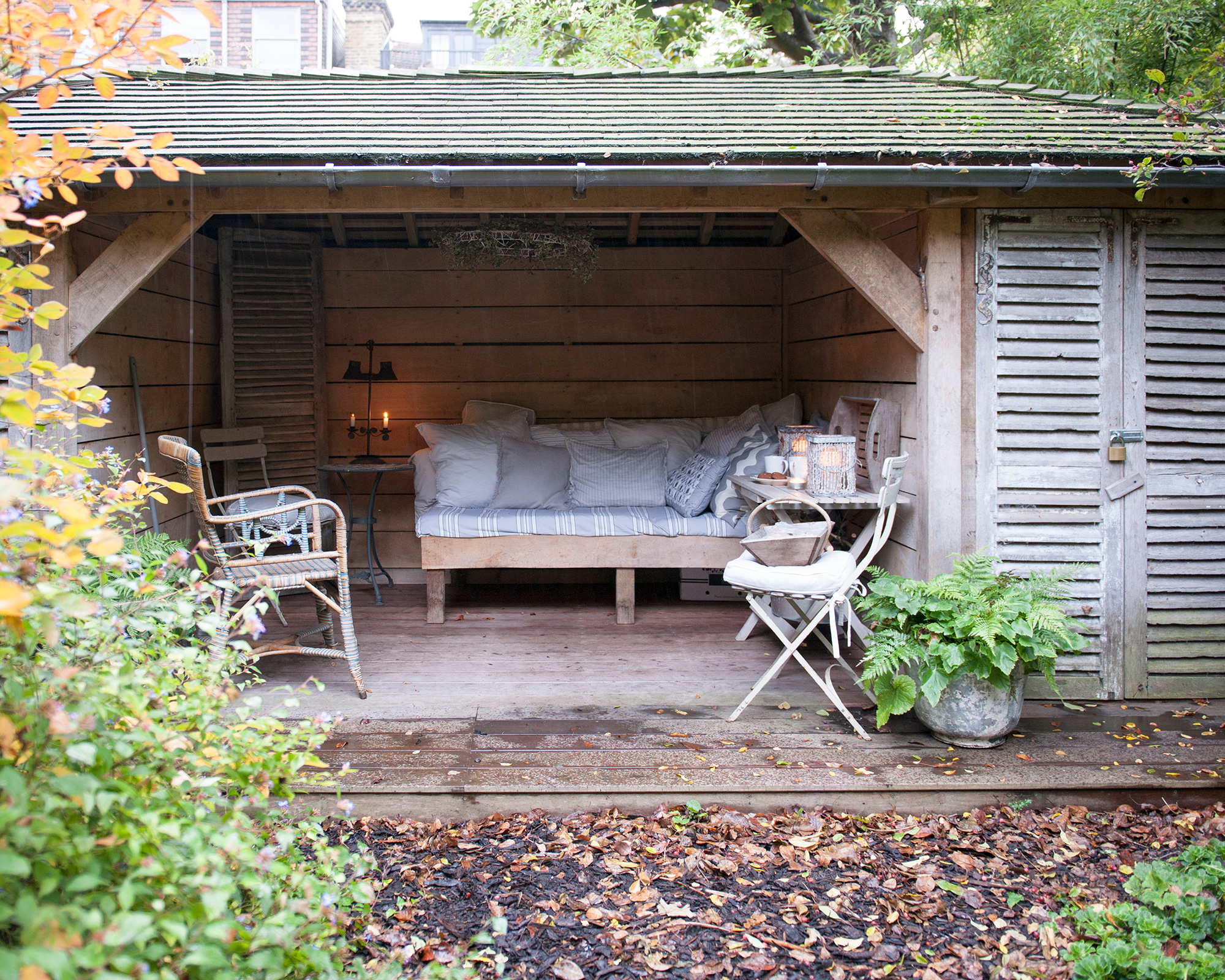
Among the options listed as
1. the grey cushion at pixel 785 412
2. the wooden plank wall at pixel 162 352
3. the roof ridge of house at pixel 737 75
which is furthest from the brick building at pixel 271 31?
the grey cushion at pixel 785 412

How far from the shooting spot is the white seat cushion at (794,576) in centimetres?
375

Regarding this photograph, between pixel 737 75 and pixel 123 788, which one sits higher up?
pixel 737 75

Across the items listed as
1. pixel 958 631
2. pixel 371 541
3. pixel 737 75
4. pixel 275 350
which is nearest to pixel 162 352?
pixel 275 350

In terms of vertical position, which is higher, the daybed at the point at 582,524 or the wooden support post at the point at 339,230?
the wooden support post at the point at 339,230

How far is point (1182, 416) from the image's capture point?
411 cm

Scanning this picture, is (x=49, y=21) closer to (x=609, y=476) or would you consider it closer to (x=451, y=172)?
(x=451, y=172)

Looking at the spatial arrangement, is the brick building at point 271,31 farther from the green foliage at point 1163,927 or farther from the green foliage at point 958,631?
the green foliage at point 1163,927

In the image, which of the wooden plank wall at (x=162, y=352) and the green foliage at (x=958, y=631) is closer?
the green foliage at (x=958, y=631)

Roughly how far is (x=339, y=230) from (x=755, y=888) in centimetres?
538

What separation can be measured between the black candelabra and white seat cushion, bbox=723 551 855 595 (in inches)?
132

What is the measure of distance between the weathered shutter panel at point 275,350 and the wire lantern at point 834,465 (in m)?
3.83

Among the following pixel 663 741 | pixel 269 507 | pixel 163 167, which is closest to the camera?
pixel 163 167

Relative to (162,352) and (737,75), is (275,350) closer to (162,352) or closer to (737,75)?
(162,352)

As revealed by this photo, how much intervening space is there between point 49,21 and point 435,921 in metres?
2.44
